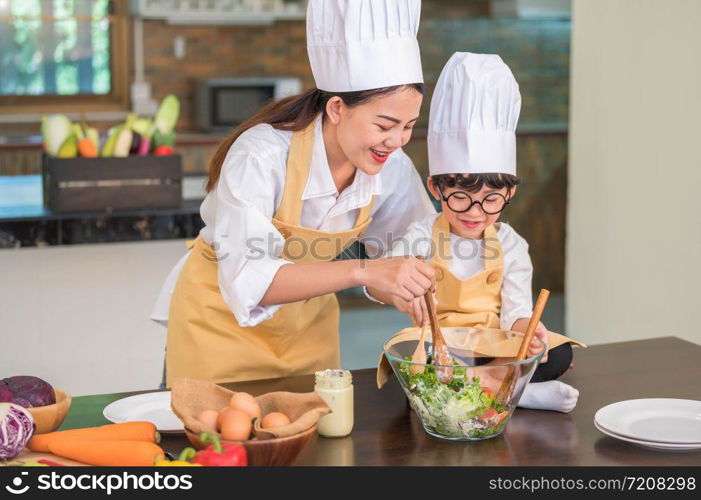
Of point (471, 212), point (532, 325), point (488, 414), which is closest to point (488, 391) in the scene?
point (488, 414)

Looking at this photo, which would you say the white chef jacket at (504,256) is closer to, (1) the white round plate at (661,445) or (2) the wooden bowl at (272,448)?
(1) the white round plate at (661,445)

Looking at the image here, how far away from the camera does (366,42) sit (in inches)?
65.1

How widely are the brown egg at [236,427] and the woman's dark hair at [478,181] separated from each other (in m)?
0.73

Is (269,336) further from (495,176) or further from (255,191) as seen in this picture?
(495,176)

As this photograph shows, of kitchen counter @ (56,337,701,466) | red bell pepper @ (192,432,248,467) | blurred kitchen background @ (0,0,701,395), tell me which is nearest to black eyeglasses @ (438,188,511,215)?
kitchen counter @ (56,337,701,466)

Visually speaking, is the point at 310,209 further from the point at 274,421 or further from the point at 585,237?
the point at 585,237

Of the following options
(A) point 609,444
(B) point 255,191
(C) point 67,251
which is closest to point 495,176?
(B) point 255,191

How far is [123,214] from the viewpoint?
2.81 meters

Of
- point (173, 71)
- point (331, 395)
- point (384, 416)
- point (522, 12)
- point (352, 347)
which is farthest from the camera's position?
point (173, 71)

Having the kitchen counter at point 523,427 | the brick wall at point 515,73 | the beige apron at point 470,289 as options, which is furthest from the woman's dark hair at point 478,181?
the brick wall at point 515,73

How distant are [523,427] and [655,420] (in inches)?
8.3

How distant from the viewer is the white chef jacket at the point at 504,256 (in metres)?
1.80

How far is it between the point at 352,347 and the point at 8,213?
207 centimetres

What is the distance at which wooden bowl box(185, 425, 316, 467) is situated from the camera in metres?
1.21
